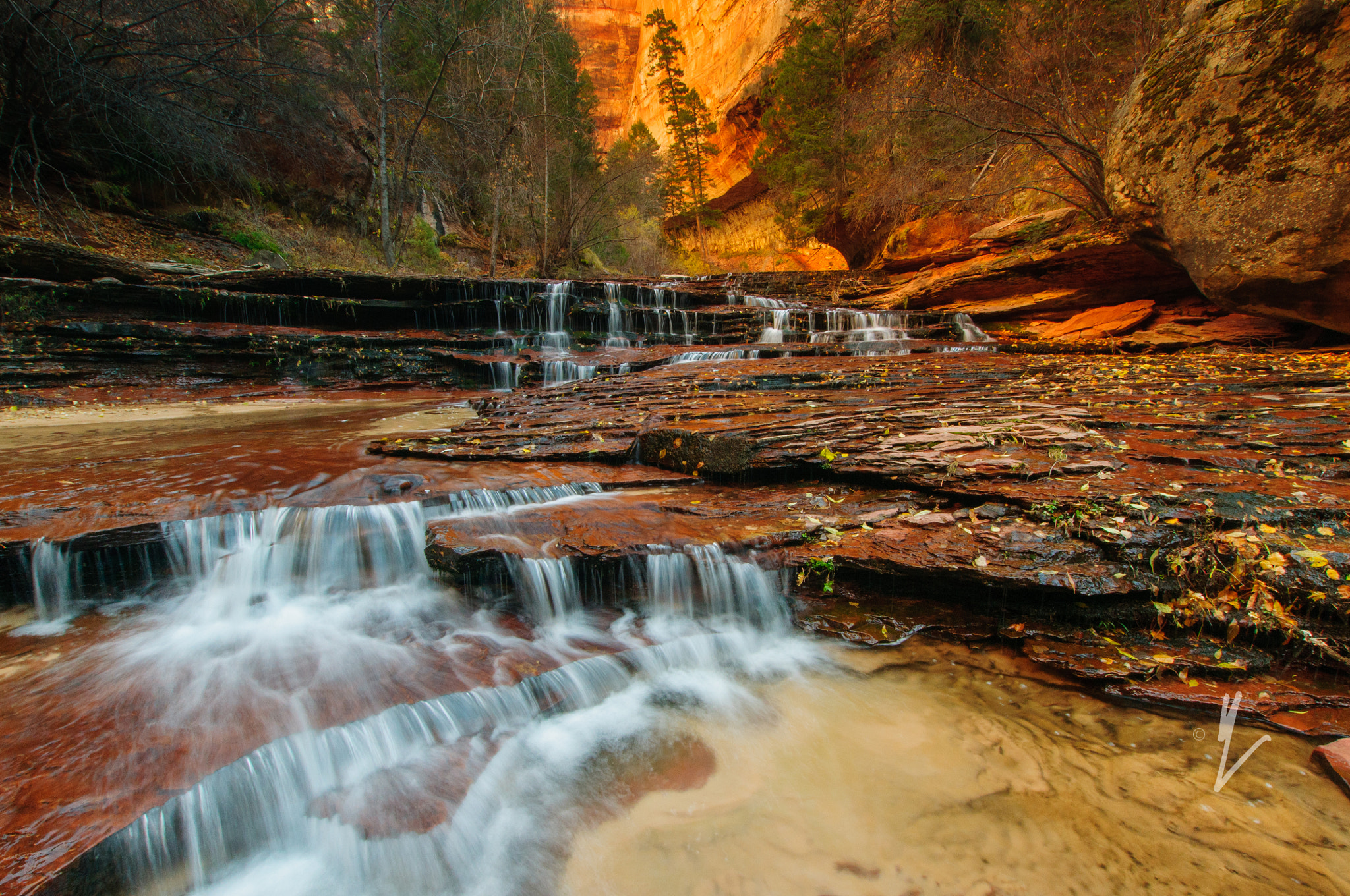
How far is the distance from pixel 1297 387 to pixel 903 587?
5465mm

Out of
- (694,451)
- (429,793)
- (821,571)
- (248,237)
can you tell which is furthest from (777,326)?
(248,237)

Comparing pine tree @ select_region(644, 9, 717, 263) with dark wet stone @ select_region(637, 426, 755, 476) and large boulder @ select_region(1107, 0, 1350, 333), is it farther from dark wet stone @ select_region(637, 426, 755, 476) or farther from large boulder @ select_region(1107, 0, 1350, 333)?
dark wet stone @ select_region(637, 426, 755, 476)

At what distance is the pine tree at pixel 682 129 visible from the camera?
101 ft

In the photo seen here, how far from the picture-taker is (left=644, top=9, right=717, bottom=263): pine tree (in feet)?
101

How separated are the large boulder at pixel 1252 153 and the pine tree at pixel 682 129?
27.2 meters

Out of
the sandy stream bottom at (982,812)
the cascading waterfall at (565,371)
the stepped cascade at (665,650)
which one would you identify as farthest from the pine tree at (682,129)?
the sandy stream bottom at (982,812)

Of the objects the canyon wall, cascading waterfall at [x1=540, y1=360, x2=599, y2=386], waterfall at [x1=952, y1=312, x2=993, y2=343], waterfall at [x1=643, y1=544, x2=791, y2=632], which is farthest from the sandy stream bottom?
the canyon wall

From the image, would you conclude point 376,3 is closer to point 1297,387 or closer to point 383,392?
point 383,392

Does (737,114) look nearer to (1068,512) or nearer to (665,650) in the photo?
(1068,512)

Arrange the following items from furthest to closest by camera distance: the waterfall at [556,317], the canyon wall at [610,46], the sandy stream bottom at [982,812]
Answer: the canyon wall at [610,46] → the waterfall at [556,317] → the sandy stream bottom at [982,812]

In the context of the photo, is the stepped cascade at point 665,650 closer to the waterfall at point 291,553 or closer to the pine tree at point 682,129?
the waterfall at point 291,553

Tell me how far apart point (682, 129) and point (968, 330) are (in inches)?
1097

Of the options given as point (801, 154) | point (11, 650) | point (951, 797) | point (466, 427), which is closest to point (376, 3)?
point (801, 154)

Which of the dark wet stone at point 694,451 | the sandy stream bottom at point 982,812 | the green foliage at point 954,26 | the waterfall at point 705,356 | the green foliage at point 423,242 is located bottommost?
the sandy stream bottom at point 982,812
